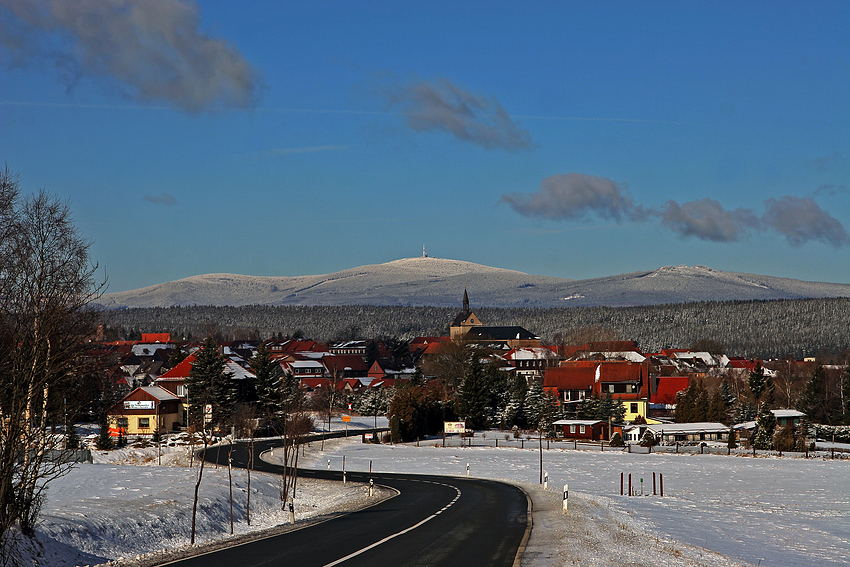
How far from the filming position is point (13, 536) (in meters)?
18.5

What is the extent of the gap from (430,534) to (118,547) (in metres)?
9.30

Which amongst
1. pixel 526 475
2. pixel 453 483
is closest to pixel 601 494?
pixel 453 483

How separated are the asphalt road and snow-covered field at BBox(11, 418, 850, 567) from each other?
1346 millimetres

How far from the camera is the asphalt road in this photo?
2009 centimetres

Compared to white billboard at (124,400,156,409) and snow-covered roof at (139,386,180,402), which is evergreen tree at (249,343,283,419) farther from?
white billboard at (124,400,156,409)

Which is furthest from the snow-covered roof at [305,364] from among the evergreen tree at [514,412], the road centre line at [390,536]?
the road centre line at [390,536]

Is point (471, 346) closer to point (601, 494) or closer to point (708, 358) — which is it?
point (708, 358)

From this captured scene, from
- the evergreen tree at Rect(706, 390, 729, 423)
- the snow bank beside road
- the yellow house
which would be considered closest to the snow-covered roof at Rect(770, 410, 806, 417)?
the evergreen tree at Rect(706, 390, 729, 423)

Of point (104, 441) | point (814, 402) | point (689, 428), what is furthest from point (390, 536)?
point (814, 402)

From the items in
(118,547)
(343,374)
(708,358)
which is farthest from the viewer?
(708,358)

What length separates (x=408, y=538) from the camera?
2417 cm

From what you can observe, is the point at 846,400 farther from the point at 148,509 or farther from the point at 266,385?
the point at 148,509

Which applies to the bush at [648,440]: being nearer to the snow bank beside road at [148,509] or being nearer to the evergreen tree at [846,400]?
the evergreen tree at [846,400]

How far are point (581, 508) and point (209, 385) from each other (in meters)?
55.0
